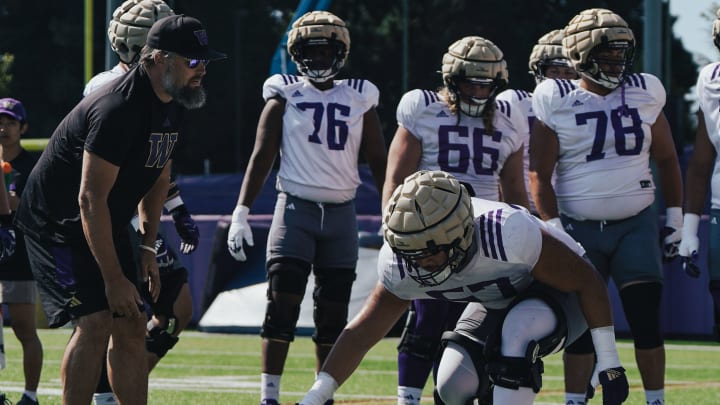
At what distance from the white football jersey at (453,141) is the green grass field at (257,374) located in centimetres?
165

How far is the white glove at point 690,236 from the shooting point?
277 inches

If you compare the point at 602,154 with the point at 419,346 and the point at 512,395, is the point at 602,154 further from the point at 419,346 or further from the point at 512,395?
the point at 512,395

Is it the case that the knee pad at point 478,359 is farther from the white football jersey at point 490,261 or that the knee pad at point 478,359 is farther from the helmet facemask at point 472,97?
the helmet facemask at point 472,97

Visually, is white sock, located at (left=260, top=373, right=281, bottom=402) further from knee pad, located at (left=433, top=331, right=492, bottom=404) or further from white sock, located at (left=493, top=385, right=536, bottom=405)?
white sock, located at (left=493, top=385, right=536, bottom=405)

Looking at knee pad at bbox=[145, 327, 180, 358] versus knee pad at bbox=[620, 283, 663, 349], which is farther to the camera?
knee pad at bbox=[145, 327, 180, 358]

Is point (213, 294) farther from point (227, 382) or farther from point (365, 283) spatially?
point (227, 382)

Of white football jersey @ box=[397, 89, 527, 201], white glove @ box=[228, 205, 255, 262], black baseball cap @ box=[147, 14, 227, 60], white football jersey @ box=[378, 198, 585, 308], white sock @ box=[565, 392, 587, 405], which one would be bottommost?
white sock @ box=[565, 392, 587, 405]

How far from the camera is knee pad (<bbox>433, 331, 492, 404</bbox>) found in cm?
531

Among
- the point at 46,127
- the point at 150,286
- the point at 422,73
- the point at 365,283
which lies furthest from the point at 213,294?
the point at 422,73

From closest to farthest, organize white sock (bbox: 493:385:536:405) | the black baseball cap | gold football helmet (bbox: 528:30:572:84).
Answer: white sock (bbox: 493:385:536:405)
the black baseball cap
gold football helmet (bbox: 528:30:572:84)

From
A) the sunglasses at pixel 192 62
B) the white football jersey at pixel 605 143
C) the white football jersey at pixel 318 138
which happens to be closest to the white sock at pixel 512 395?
the sunglasses at pixel 192 62

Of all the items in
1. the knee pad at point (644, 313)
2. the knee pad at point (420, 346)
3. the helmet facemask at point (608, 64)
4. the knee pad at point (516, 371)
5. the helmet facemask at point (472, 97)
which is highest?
the helmet facemask at point (608, 64)

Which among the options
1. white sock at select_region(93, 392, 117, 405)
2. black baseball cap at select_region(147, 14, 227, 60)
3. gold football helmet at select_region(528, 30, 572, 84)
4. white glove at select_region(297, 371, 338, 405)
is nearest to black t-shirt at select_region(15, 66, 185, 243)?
black baseball cap at select_region(147, 14, 227, 60)

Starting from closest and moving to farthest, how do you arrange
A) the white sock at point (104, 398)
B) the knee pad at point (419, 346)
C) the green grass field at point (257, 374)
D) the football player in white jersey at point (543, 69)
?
the white sock at point (104, 398)
the knee pad at point (419, 346)
the football player in white jersey at point (543, 69)
the green grass field at point (257, 374)
